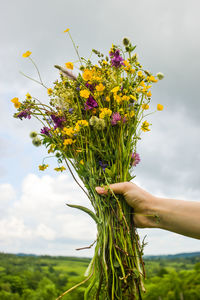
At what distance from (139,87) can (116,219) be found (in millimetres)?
904

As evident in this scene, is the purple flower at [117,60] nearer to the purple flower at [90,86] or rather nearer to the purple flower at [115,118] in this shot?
the purple flower at [90,86]

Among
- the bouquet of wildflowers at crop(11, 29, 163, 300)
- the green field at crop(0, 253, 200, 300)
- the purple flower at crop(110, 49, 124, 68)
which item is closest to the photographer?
the bouquet of wildflowers at crop(11, 29, 163, 300)

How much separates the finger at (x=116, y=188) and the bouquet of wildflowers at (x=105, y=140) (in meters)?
0.03

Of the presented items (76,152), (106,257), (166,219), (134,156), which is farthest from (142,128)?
(106,257)

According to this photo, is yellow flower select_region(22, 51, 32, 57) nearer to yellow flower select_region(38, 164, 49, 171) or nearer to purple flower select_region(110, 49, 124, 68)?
purple flower select_region(110, 49, 124, 68)

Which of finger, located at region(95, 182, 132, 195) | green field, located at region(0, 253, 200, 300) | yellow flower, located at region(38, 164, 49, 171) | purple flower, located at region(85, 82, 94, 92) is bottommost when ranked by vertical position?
green field, located at region(0, 253, 200, 300)

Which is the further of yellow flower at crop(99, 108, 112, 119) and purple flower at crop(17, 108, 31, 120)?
purple flower at crop(17, 108, 31, 120)

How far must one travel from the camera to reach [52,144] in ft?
6.01

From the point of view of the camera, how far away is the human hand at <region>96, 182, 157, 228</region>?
5.11 feet

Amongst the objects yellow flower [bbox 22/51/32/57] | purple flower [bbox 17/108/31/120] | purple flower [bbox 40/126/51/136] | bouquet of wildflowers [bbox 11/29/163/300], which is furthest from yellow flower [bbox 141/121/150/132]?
yellow flower [bbox 22/51/32/57]

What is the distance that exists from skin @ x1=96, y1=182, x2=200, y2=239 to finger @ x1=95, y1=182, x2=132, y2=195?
0.08m

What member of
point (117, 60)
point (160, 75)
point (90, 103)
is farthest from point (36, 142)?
point (160, 75)

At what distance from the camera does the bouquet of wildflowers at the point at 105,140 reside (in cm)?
146

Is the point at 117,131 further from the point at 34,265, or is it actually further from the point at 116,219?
the point at 34,265
